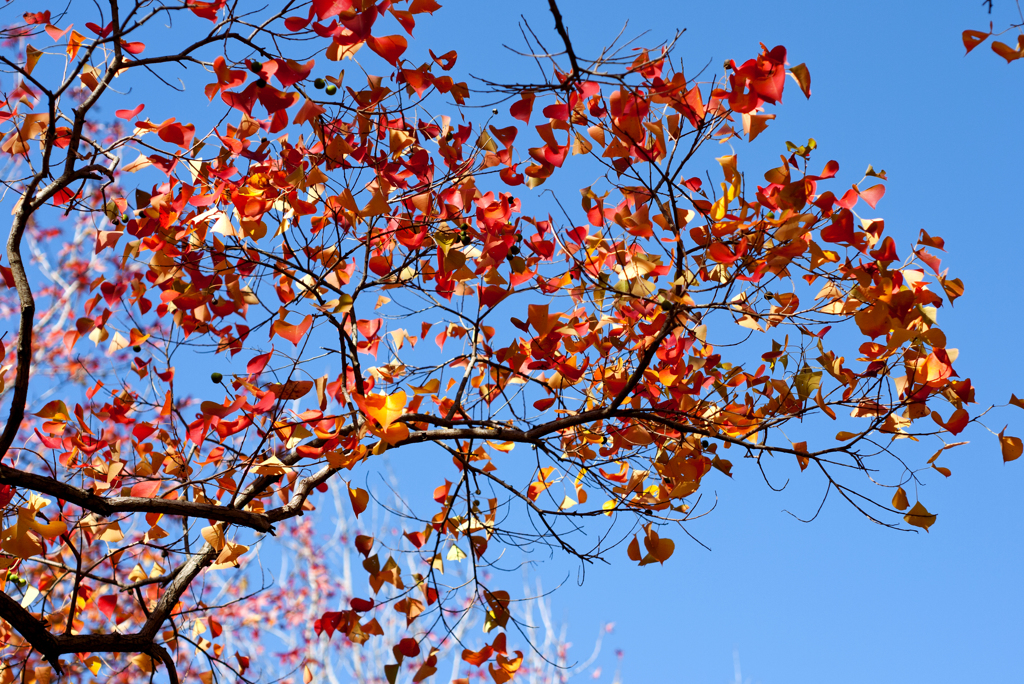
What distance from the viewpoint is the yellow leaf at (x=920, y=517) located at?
2281mm

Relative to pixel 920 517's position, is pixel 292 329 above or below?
above

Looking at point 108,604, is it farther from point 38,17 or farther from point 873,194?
point 873,194

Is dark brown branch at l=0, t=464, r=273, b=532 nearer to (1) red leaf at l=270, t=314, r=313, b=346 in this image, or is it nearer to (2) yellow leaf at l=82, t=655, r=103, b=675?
(1) red leaf at l=270, t=314, r=313, b=346

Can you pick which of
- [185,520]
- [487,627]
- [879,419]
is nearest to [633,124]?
[879,419]

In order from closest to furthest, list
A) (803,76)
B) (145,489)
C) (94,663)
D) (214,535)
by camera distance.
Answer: (803,76) < (214,535) < (145,489) < (94,663)

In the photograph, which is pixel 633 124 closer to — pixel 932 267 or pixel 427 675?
pixel 932 267

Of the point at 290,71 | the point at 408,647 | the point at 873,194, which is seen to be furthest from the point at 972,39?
the point at 408,647

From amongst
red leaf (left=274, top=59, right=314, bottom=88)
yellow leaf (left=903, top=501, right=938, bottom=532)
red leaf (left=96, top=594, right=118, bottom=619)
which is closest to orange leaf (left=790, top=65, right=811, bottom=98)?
yellow leaf (left=903, top=501, right=938, bottom=532)

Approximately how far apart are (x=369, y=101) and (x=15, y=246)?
1201 mm

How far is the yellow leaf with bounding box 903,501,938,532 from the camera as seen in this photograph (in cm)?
228

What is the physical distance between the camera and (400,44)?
2184 millimetres

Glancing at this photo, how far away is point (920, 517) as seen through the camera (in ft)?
7.57

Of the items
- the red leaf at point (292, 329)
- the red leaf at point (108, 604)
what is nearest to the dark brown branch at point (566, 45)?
the red leaf at point (292, 329)

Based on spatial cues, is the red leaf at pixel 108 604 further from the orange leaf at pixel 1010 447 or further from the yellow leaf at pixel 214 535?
the orange leaf at pixel 1010 447
